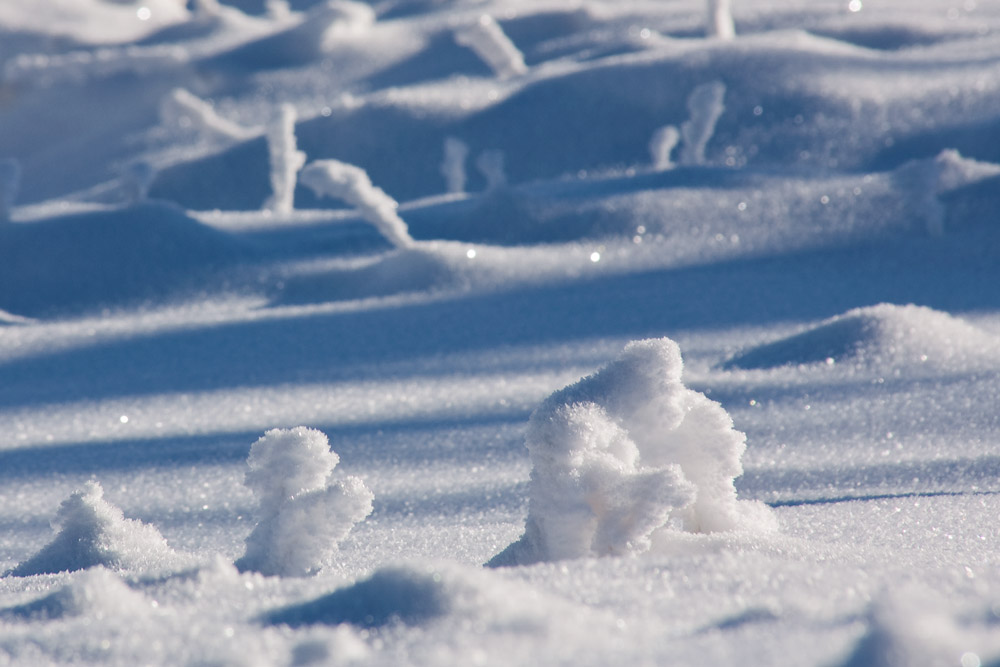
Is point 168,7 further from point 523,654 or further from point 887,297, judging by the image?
point 523,654

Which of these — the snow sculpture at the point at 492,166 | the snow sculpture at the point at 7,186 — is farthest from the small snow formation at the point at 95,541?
the snow sculpture at the point at 492,166

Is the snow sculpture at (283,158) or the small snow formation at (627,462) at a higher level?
the snow sculpture at (283,158)

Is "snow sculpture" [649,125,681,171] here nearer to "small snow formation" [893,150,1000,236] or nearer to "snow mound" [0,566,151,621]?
"small snow formation" [893,150,1000,236]

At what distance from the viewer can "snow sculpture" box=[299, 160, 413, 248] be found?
10.1 ft

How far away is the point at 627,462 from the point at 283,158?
3.13m

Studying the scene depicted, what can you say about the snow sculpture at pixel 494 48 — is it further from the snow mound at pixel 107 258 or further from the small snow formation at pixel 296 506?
Answer: the small snow formation at pixel 296 506

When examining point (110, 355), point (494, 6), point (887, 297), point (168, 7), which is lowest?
point (110, 355)

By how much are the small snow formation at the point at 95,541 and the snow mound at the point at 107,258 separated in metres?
2.16

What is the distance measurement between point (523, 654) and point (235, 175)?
13.4 ft

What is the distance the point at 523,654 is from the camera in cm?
77

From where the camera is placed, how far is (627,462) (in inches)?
45.6

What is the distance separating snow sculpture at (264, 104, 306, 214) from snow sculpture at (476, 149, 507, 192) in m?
0.70

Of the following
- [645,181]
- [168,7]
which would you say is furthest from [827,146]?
[168,7]

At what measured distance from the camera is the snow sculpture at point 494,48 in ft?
15.3
